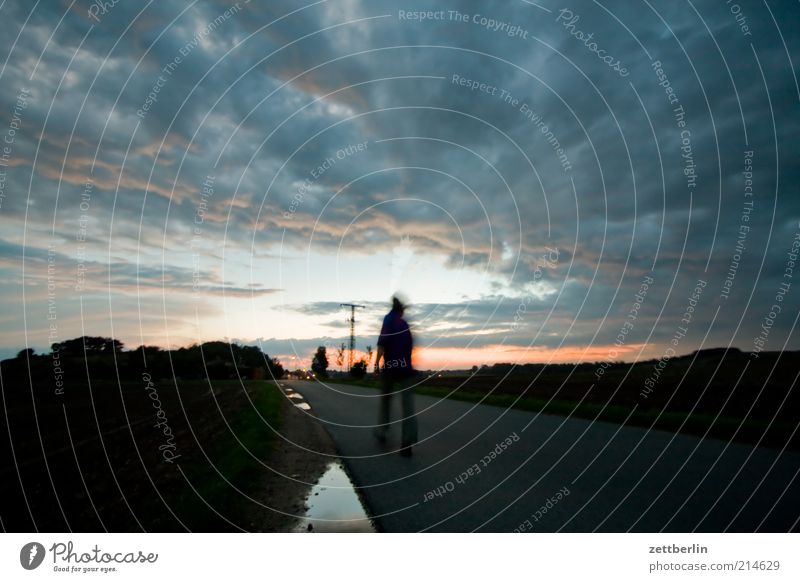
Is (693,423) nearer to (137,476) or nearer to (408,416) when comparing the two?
(408,416)

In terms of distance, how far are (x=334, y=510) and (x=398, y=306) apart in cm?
345

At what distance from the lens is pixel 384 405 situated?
824 cm

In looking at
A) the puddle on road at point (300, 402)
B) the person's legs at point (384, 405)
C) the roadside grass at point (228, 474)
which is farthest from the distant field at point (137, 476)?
the puddle on road at point (300, 402)

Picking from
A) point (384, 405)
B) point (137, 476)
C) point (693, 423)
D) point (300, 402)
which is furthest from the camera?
point (300, 402)

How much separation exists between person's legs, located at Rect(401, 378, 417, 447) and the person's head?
104cm

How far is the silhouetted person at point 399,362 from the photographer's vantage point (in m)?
7.59

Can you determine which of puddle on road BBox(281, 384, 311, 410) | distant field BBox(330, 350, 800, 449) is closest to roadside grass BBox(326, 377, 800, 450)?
distant field BBox(330, 350, 800, 449)

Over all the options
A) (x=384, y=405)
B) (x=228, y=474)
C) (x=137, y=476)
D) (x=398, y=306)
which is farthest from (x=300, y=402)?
(x=228, y=474)

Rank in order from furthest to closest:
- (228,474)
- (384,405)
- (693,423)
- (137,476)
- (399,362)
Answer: (693,423), (384,405), (399,362), (137,476), (228,474)

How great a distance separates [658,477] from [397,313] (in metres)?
4.00

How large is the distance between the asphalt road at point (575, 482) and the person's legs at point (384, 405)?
0.55 feet

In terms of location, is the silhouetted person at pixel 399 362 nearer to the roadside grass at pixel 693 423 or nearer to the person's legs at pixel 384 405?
the person's legs at pixel 384 405

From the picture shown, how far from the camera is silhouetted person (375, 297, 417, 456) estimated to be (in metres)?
7.59

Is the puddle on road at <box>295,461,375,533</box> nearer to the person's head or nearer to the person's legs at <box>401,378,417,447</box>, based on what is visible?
the person's legs at <box>401,378,417,447</box>
